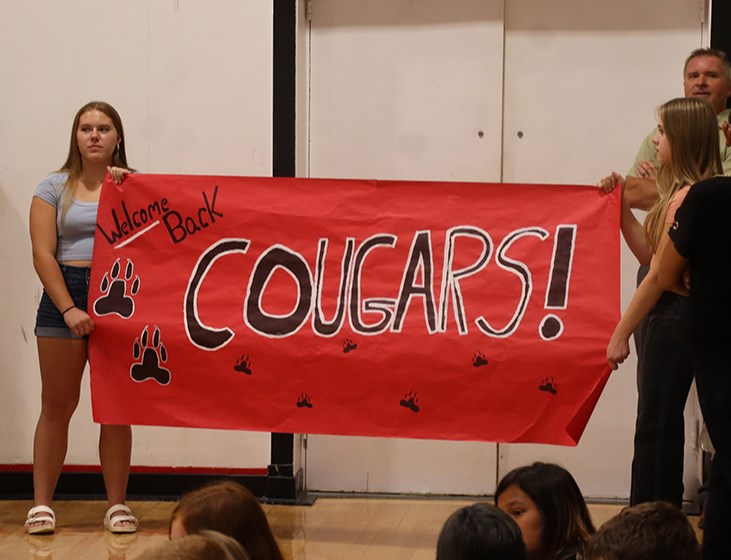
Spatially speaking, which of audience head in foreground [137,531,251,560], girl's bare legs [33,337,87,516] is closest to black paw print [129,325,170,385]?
girl's bare legs [33,337,87,516]

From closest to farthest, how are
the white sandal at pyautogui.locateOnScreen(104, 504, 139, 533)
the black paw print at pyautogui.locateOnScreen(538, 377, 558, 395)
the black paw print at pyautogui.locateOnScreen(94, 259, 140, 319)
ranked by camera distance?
the black paw print at pyautogui.locateOnScreen(538, 377, 558, 395) < the black paw print at pyautogui.locateOnScreen(94, 259, 140, 319) < the white sandal at pyautogui.locateOnScreen(104, 504, 139, 533)

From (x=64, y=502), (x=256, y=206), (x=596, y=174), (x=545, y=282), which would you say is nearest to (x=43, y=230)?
(x=256, y=206)

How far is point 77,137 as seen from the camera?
187 inches

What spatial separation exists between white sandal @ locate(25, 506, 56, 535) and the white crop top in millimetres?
1011

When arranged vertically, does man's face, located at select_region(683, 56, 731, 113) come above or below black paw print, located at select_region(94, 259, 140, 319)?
above

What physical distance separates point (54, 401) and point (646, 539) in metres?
3.07

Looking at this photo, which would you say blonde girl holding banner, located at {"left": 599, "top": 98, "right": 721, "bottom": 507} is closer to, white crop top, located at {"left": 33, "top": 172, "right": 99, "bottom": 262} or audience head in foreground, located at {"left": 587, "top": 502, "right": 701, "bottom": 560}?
audience head in foreground, located at {"left": 587, "top": 502, "right": 701, "bottom": 560}

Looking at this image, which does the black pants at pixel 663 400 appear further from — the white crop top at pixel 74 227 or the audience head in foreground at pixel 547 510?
the white crop top at pixel 74 227

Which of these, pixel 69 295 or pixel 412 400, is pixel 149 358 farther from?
pixel 412 400

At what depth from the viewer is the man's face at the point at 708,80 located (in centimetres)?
464

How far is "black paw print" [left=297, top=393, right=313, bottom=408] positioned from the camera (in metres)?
4.50

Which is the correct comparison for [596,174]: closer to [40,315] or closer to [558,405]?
[558,405]

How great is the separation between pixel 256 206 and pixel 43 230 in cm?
86

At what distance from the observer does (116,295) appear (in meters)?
4.62
